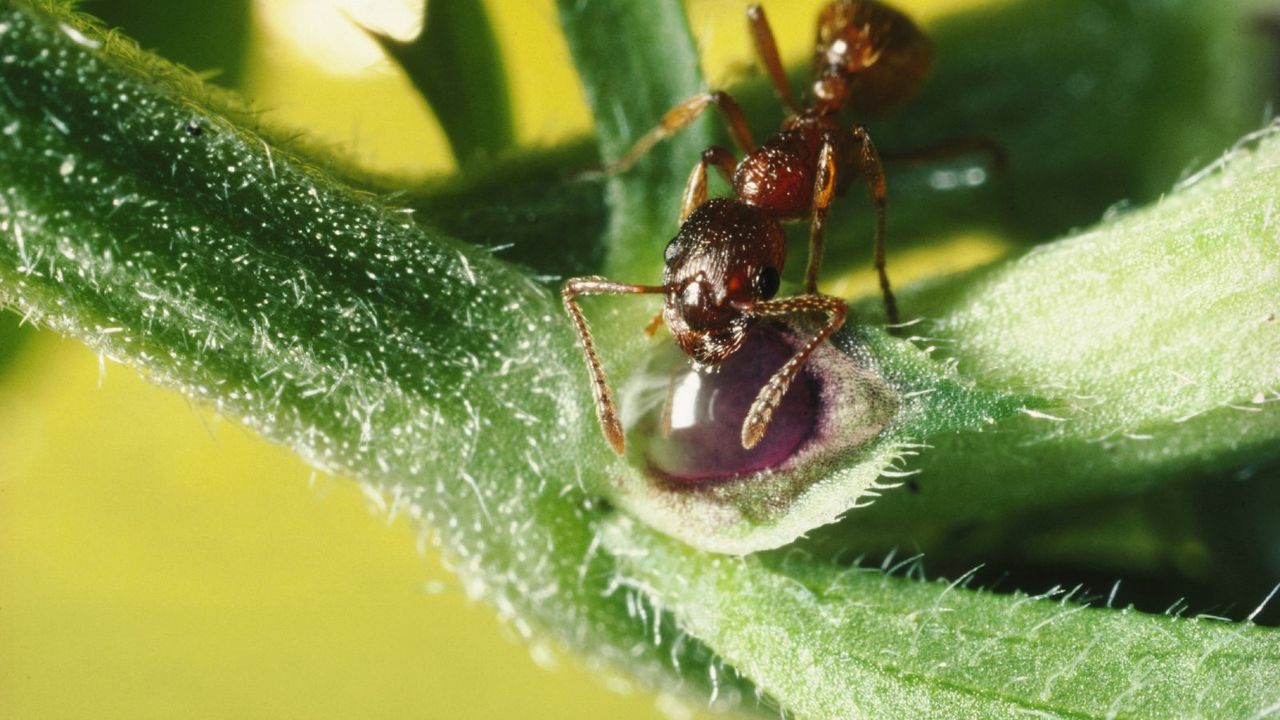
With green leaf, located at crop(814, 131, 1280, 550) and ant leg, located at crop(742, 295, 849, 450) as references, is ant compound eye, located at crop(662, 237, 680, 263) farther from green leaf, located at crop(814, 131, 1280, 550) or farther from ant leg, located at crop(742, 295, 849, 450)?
green leaf, located at crop(814, 131, 1280, 550)

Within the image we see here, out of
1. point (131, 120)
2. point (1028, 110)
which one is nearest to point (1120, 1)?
point (1028, 110)

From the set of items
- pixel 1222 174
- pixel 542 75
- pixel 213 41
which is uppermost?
pixel 213 41

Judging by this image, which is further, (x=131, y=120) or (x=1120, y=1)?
(x=1120, y=1)

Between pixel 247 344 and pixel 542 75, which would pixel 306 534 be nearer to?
pixel 247 344

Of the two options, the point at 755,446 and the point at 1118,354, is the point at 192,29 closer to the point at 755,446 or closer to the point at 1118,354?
the point at 755,446

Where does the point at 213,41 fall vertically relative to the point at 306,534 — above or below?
above

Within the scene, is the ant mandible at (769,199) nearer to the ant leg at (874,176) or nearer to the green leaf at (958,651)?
the ant leg at (874,176)
